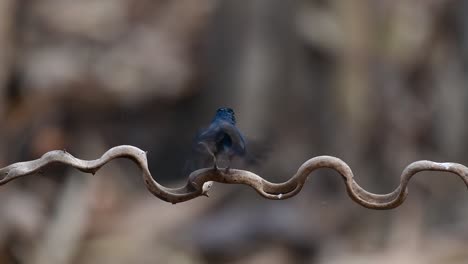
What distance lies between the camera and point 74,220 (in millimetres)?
5773

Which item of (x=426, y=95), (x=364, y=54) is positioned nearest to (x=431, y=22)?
(x=426, y=95)

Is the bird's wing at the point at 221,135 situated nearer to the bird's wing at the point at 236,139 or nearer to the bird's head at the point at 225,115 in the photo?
the bird's wing at the point at 236,139

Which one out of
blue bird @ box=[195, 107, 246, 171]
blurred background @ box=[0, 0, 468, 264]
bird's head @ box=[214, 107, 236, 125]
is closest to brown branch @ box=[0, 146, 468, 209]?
blue bird @ box=[195, 107, 246, 171]

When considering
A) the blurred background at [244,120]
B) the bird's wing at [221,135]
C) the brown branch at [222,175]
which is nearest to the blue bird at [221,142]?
the bird's wing at [221,135]

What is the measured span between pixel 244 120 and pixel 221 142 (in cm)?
450

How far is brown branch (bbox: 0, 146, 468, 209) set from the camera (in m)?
2.03

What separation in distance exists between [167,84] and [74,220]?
2.36 metres

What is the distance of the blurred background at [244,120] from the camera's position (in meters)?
5.91

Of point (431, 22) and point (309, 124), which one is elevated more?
point (431, 22)

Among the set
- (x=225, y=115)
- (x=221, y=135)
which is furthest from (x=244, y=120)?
(x=221, y=135)

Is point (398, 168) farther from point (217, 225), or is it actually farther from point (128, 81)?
point (128, 81)

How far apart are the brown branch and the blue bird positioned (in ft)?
0.35

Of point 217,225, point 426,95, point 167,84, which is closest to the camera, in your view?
point 217,225

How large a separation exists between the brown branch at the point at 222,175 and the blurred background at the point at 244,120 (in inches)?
128
